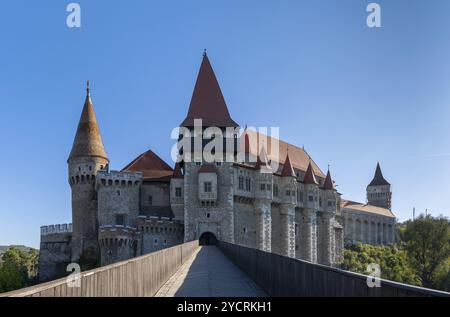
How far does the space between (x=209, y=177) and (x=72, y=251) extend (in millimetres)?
15005

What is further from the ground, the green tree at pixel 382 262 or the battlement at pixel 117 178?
the battlement at pixel 117 178

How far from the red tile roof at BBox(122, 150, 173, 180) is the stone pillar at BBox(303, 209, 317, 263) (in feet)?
58.7

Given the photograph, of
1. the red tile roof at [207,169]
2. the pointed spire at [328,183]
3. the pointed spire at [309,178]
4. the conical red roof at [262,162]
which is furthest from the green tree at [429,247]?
the pointed spire at [328,183]

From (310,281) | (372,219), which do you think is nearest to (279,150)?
(372,219)

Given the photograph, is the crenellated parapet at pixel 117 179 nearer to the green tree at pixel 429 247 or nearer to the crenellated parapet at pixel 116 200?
the crenellated parapet at pixel 116 200

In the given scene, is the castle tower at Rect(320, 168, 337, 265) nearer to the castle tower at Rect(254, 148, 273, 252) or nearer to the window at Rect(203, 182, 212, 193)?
the castle tower at Rect(254, 148, 273, 252)

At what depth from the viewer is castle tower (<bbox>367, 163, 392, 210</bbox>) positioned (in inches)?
4702

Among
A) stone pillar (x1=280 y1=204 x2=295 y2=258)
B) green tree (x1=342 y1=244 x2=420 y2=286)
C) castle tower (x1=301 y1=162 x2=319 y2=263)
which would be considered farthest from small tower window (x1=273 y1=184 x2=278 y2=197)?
green tree (x1=342 y1=244 x2=420 y2=286)

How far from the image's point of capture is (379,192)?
12075 centimetres

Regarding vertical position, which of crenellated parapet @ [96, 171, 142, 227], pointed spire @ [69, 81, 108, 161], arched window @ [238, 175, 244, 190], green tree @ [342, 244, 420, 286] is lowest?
green tree @ [342, 244, 420, 286]

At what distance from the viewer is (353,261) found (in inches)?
2849

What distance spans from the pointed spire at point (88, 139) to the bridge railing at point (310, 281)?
126ft

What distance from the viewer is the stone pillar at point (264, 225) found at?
5644cm
